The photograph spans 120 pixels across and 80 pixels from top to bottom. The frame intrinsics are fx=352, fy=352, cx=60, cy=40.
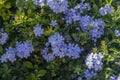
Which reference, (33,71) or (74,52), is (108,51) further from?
(33,71)

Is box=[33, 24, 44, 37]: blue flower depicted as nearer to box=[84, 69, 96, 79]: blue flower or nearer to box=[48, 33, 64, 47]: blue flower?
box=[48, 33, 64, 47]: blue flower

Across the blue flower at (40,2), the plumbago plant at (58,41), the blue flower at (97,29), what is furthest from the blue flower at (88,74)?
the blue flower at (40,2)

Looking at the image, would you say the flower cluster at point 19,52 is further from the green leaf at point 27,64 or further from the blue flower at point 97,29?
the blue flower at point 97,29

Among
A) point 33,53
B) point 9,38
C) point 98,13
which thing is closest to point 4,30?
point 9,38

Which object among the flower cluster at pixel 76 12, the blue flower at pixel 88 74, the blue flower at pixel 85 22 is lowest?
the blue flower at pixel 88 74

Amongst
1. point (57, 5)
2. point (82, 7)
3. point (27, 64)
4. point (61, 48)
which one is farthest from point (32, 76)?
point (82, 7)

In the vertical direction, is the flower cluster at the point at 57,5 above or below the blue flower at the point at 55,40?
above

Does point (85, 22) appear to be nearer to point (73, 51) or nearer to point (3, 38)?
point (73, 51)

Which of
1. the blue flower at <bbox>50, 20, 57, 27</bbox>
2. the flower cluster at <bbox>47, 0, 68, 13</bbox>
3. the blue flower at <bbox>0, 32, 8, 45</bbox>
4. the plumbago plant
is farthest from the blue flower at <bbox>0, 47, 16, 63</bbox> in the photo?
the flower cluster at <bbox>47, 0, 68, 13</bbox>
